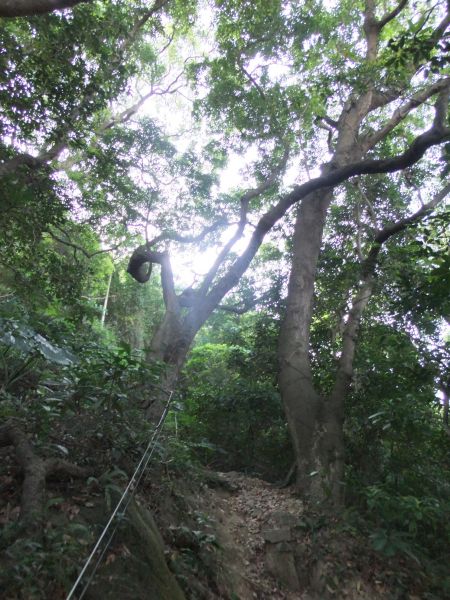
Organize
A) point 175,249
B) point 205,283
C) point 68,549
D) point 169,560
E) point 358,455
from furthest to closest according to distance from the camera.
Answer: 1. point 175,249
2. point 205,283
3. point 358,455
4. point 169,560
5. point 68,549

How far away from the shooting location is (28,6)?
321 centimetres

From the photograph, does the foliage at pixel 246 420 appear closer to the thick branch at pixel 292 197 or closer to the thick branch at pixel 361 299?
the thick branch at pixel 361 299

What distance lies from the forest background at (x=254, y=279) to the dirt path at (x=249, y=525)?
1.49ft

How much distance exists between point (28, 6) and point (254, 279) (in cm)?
706

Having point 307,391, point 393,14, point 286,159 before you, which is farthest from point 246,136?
point 307,391

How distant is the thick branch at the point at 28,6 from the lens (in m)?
3.21

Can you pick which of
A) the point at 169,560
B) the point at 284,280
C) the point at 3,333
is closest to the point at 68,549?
the point at 169,560

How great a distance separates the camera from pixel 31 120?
4.94 m

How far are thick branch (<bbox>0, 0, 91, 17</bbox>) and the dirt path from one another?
5290 millimetres

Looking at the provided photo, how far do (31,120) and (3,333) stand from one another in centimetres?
299

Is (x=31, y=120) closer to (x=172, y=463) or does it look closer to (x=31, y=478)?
(x=31, y=478)

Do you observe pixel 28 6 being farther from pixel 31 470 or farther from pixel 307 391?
pixel 307 391

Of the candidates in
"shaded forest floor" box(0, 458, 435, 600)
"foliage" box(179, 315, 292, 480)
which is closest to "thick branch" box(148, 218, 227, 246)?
"foliage" box(179, 315, 292, 480)

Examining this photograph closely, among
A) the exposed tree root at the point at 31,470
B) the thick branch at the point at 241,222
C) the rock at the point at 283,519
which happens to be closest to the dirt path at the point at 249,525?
the rock at the point at 283,519
